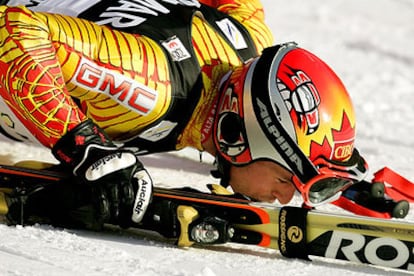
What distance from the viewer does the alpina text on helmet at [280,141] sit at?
3512mm

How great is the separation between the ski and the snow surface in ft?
0.15

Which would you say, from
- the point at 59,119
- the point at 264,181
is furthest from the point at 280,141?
the point at 59,119

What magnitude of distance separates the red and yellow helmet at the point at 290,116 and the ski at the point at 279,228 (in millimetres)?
221

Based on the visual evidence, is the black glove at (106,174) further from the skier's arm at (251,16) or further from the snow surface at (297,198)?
the skier's arm at (251,16)

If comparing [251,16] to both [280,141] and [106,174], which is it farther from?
[106,174]

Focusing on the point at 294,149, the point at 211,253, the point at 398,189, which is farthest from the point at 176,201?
the point at 398,189

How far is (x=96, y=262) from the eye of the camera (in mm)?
2953

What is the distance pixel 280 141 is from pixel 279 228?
324 mm

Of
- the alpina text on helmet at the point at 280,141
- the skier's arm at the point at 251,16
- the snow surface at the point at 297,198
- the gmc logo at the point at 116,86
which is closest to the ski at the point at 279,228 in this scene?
the snow surface at the point at 297,198

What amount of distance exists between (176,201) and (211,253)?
9.2 inches

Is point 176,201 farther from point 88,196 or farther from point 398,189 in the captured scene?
point 398,189

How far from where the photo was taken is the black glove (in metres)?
3.27

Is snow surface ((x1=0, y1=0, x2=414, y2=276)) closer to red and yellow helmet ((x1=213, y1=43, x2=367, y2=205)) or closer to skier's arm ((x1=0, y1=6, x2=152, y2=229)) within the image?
skier's arm ((x1=0, y1=6, x2=152, y2=229))

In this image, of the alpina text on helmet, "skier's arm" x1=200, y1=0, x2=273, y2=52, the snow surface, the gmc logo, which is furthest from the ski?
"skier's arm" x1=200, y1=0, x2=273, y2=52
